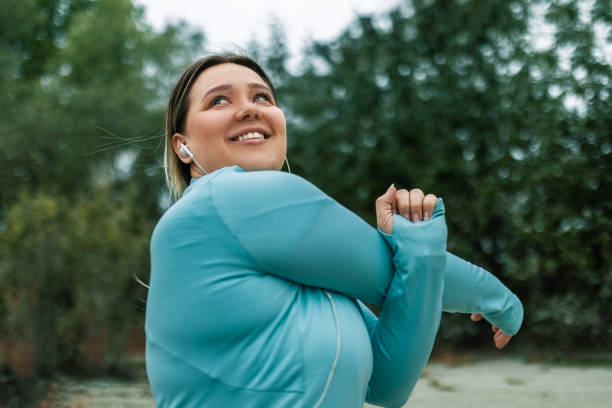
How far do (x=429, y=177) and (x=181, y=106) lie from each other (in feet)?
23.4

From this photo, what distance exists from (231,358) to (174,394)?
17 cm

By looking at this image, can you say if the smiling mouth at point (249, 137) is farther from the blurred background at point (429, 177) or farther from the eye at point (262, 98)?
the blurred background at point (429, 177)

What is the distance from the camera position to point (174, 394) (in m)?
1.42

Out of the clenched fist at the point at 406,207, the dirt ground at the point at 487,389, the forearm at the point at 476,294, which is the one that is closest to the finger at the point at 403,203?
the clenched fist at the point at 406,207

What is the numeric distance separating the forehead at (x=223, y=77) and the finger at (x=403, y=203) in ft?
1.82

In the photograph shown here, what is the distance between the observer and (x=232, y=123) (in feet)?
5.73

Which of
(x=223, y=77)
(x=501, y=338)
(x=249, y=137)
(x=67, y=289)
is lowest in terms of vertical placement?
(x=67, y=289)

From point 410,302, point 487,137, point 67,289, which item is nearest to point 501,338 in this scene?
point 410,302

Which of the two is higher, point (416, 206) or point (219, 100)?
point (219, 100)

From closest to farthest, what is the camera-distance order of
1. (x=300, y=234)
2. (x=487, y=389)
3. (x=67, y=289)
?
(x=300, y=234) → (x=487, y=389) → (x=67, y=289)

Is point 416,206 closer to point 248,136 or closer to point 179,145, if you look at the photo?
point 248,136

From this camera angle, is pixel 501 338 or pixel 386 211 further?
pixel 501 338

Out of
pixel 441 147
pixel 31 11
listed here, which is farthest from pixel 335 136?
pixel 31 11

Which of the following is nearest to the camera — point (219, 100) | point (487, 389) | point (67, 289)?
point (219, 100)
